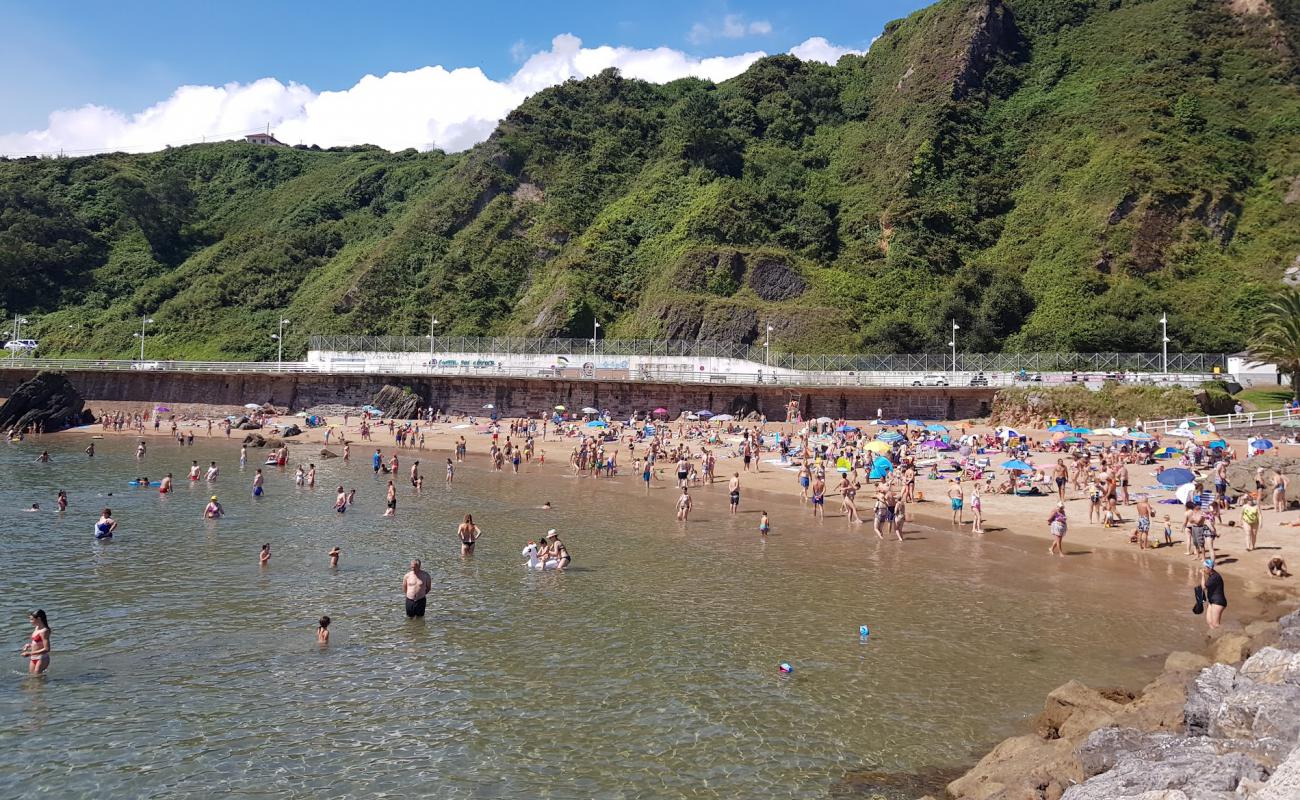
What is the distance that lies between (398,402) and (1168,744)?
54.0 metres

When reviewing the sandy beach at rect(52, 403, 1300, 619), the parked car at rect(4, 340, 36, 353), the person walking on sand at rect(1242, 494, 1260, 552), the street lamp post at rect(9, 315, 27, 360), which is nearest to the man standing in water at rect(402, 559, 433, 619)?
the sandy beach at rect(52, 403, 1300, 619)

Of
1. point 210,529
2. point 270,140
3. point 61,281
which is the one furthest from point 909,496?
point 270,140

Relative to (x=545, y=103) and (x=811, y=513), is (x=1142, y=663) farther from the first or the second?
(x=545, y=103)

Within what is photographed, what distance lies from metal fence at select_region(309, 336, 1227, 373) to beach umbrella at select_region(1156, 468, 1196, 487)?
22656mm

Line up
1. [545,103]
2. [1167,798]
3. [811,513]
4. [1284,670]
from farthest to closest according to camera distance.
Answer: [545,103] → [811,513] → [1284,670] → [1167,798]

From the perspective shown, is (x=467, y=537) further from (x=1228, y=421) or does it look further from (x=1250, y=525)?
(x=1228, y=421)

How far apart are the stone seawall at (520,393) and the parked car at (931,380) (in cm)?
124

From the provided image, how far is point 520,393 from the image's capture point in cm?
5559

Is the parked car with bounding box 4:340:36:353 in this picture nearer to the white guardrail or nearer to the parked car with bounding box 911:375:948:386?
the white guardrail

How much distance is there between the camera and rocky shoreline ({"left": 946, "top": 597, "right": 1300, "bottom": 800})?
21.5 feet

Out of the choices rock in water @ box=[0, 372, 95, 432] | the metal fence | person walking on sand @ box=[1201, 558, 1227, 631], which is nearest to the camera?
person walking on sand @ box=[1201, 558, 1227, 631]

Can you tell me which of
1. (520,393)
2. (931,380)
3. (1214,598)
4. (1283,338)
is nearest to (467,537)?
(1214,598)

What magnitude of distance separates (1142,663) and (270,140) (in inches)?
7223

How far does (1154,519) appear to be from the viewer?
2388 cm
